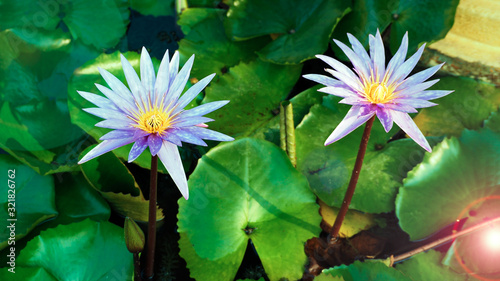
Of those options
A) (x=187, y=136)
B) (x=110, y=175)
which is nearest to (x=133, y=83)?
(x=187, y=136)

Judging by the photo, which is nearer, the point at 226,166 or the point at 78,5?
the point at 226,166

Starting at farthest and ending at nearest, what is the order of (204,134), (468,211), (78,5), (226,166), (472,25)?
(78,5), (472,25), (468,211), (226,166), (204,134)

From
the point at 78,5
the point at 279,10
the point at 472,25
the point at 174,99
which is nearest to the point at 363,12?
the point at 279,10

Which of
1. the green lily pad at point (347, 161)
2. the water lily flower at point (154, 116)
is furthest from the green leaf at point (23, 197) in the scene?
the green lily pad at point (347, 161)

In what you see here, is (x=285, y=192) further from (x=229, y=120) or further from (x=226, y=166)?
(x=229, y=120)

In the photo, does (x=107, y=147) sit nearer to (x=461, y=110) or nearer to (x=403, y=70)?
(x=403, y=70)

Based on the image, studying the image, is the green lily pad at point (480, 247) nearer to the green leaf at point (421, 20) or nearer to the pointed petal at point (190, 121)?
the green leaf at point (421, 20)
